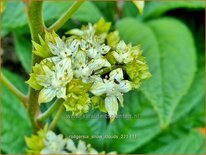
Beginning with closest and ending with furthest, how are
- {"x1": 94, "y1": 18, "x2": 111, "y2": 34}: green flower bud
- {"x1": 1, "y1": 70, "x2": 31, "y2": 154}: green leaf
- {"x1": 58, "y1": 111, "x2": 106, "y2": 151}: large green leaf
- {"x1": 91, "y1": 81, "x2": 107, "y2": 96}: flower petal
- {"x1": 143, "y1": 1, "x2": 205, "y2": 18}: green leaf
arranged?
{"x1": 91, "y1": 81, "x2": 107, "y2": 96}: flower petal → {"x1": 94, "y1": 18, "x2": 111, "y2": 34}: green flower bud → {"x1": 58, "y1": 111, "x2": 106, "y2": 151}: large green leaf → {"x1": 1, "y1": 70, "x2": 31, "y2": 154}: green leaf → {"x1": 143, "y1": 1, "x2": 205, "y2": 18}: green leaf

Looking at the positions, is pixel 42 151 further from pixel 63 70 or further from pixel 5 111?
pixel 5 111

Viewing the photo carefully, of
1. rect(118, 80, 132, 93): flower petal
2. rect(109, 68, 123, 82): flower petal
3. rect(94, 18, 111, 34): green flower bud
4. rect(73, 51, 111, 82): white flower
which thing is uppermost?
rect(94, 18, 111, 34): green flower bud

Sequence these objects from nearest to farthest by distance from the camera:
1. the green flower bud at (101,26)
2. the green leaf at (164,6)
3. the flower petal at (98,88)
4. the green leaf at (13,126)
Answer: the flower petal at (98,88), the green flower bud at (101,26), the green leaf at (13,126), the green leaf at (164,6)

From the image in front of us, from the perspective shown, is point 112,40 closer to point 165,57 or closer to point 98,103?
point 98,103

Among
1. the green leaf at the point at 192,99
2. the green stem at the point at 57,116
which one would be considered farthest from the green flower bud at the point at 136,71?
the green leaf at the point at 192,99

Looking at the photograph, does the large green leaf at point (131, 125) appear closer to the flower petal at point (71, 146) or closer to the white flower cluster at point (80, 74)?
the flower petal at point (71, 146)

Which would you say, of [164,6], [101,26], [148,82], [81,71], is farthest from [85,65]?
[164,6]

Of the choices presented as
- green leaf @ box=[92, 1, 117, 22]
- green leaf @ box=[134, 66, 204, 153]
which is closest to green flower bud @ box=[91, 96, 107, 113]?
green leaf @ box=[134, 66, 204, 153]

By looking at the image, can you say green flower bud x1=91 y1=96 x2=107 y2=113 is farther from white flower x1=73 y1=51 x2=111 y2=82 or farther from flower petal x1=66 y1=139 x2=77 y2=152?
flower petal x1=66 y1=139 x2=77 y2=152
